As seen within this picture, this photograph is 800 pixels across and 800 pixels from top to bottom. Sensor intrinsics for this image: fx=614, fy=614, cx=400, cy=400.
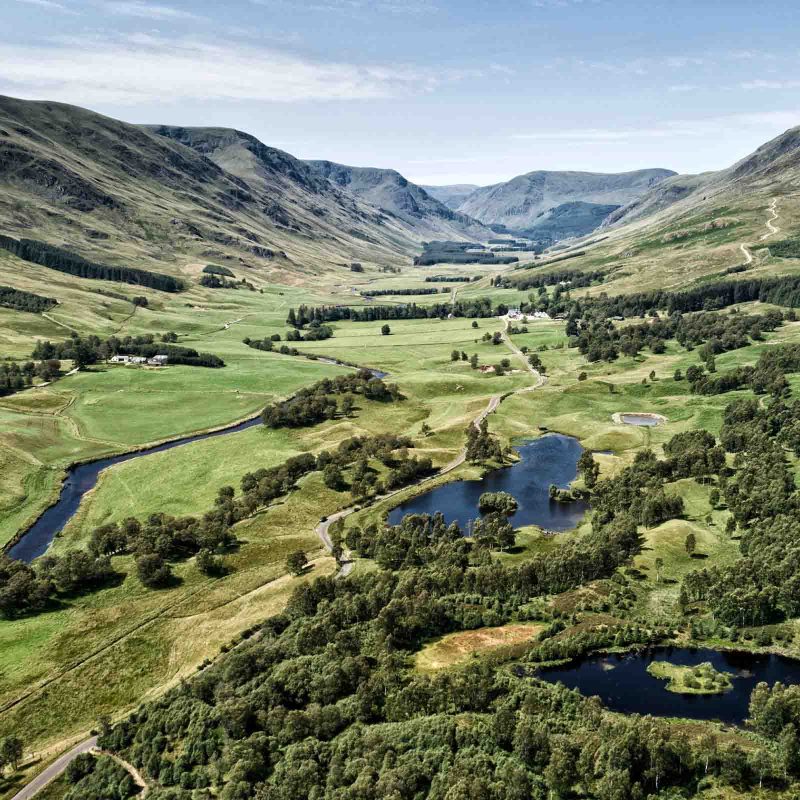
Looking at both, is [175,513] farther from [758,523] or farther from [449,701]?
[758,523]

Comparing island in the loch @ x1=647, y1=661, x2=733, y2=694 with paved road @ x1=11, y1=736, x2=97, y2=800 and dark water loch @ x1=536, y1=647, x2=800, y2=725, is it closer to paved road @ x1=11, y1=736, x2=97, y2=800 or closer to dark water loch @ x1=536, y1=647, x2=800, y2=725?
dark water loch @ x1=536, y1=647, x2=800, y2=725

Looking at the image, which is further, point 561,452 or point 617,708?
point 561,452

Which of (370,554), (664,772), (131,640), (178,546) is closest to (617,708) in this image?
(664,772)

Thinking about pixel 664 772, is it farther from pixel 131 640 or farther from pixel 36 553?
pixel 36 553

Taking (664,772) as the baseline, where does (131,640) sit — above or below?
below

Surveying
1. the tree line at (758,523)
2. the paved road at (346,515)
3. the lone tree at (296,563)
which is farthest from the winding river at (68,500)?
the tree line at (758,523)

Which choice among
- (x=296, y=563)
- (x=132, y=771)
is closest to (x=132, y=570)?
(x=296, y=563)

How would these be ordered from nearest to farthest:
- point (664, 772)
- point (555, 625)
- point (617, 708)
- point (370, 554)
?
point (664, 772)
point (617, 708)
point (555, 625)
point (370, 554)
